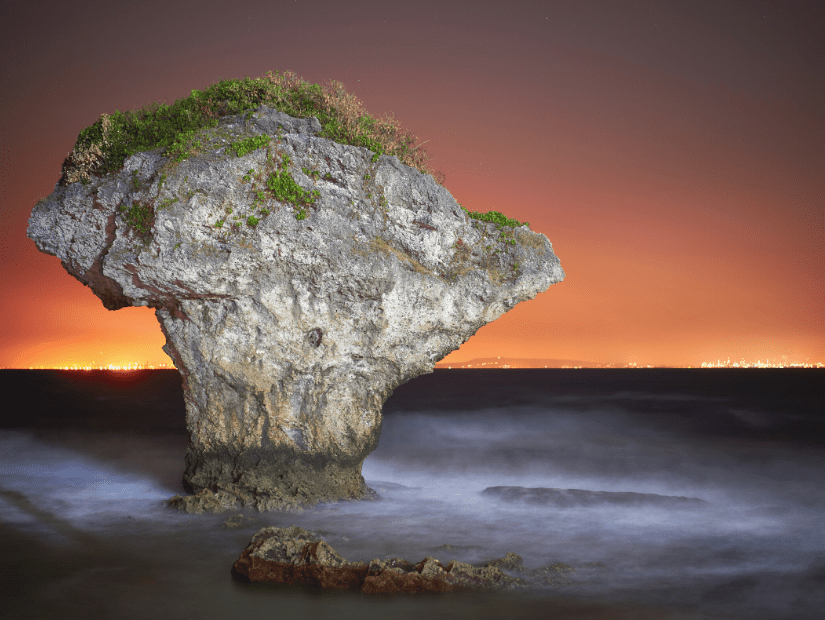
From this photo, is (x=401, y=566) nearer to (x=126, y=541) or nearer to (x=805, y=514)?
(x=126, y=541)

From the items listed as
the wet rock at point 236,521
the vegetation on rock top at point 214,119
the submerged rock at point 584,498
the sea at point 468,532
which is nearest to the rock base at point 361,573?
the sea at point 468,532

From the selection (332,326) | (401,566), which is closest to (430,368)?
(332,326)

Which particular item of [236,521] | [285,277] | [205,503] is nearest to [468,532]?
[236,521]

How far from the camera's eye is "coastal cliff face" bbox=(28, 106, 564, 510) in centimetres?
919

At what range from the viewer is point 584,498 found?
1156 cm

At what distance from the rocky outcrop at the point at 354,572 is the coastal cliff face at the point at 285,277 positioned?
2520 millimetres

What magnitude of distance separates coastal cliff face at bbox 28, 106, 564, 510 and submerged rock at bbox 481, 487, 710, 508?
3.14m

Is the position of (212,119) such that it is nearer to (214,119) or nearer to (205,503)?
(214,119)

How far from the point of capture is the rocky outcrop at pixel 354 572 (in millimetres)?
6910

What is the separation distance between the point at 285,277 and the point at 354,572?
4513 millimetres

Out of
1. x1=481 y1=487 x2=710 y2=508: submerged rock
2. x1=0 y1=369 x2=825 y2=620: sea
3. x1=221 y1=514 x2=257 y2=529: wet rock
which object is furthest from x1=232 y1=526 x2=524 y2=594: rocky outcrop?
x1=481 y1=487 x2=710 y2=508: submerged rock

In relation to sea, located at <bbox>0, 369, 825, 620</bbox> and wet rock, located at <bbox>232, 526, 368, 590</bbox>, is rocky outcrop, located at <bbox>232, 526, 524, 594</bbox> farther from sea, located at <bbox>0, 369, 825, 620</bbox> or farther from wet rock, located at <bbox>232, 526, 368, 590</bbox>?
sea, located at <bbox>0, 369, 825, 620</bbox>

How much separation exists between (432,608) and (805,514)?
8473 millimetres

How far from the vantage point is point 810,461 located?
689 inches
